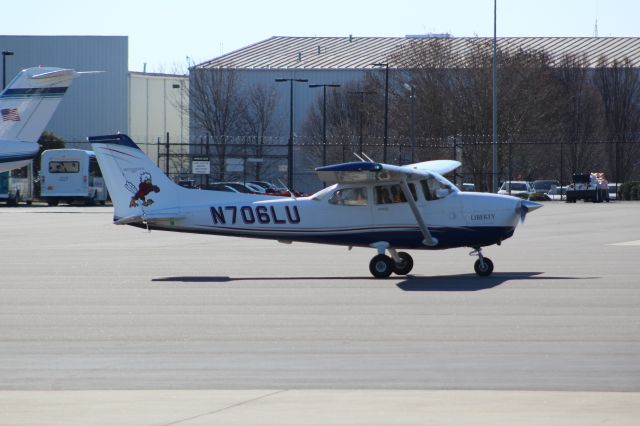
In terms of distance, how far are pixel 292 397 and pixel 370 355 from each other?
2242 millimetres

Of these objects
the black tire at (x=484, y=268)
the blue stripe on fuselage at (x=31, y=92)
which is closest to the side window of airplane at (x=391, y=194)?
the black tire at (x=484, y=268)

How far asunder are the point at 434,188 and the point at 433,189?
0.03 meters

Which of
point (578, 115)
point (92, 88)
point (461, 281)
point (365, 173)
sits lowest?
point (461, 281)

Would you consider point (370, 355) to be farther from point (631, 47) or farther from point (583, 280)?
point (631, 47)

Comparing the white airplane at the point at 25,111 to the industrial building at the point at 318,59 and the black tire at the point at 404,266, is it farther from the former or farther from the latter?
the industrial building at the point at 318,59

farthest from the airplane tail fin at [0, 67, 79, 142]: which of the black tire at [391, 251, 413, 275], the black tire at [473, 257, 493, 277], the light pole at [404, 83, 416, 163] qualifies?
the black tire at [473, 257, 493, 277]

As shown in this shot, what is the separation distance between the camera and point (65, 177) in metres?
63.2

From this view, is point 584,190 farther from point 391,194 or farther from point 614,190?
point 391,194

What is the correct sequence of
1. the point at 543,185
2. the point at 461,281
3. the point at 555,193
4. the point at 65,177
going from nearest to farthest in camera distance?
the point at 461,281
the point at 65,177
the point at 555,193
the point at 543,185

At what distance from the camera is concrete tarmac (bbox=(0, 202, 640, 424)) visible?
9414mm

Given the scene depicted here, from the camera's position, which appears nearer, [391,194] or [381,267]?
[381,267]

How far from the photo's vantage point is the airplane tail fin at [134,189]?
65.8ft

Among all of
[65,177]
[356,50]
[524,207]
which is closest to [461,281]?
[524,207]

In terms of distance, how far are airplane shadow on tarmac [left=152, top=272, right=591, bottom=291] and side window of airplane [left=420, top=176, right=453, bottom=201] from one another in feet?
4.33
